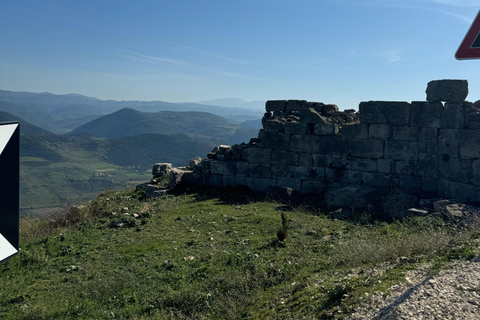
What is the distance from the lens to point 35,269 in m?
7.54

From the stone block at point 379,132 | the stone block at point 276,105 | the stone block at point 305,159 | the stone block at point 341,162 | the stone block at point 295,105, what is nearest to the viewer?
the stone block at point 379,132

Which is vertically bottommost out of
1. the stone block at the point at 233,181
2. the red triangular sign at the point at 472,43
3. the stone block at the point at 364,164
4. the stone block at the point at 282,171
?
the stone block at the point at 233,181

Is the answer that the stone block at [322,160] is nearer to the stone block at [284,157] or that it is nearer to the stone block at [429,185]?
the stone block at [284,157]

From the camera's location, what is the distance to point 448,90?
11227 millimetres

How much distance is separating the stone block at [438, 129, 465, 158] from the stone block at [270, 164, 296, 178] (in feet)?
15.2

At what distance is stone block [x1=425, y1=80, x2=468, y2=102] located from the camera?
1109 cm

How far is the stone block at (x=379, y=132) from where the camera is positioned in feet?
39.9

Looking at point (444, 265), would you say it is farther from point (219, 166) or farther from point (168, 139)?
point (168, 139)

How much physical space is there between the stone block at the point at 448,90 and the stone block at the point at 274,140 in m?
4.73

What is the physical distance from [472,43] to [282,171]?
406 inches

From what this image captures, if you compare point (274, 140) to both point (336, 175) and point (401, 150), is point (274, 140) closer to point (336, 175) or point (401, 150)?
point (336, 175)

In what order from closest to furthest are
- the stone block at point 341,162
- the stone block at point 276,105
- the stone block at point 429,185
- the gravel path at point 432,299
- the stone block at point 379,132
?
1. the gravel path at point 432,299
2. the stone block at point 429,185
3. the stone block at point 379,132
4. the stone block at point 341,162
5. the stone block at point 276,105

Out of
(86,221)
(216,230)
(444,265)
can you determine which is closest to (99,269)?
(216,230)

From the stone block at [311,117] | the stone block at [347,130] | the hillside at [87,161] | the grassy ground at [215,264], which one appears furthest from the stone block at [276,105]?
the hillside at [87,161]
